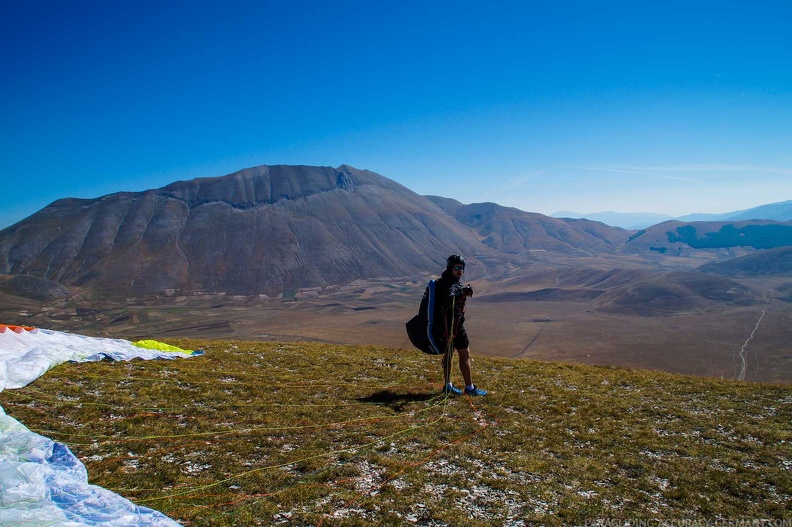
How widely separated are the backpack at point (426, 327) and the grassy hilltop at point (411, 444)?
1335mm

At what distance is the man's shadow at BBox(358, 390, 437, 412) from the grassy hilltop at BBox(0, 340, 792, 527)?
0.07m

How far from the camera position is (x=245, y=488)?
568 cm

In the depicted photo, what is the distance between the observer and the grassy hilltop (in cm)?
542

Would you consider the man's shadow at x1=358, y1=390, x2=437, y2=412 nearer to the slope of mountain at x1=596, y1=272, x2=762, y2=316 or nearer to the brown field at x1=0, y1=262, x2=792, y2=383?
the brown field at x1=0, y1=262, x2=792, y2=383

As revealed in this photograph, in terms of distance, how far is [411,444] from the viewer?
736 centimetres

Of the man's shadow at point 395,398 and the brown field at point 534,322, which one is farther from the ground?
the man's shadow at point 395,398

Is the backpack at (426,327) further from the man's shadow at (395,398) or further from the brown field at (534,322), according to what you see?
the brown field at (534,322)

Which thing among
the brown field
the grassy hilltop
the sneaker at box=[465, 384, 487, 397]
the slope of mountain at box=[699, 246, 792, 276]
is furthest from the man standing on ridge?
the slope of mountain at box=[699, 246, 792, 276]

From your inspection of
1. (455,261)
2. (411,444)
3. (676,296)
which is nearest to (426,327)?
(455,261)

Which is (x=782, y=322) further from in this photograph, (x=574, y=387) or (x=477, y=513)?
(x=477, y=513)

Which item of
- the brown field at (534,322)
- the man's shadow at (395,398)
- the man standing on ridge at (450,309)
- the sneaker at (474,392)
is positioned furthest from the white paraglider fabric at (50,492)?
the brown field at (534,322)

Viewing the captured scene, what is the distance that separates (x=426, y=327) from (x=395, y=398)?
1.97 metres

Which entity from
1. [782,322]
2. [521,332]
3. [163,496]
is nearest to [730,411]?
[163,496]

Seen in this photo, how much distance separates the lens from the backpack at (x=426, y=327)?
955 cm
